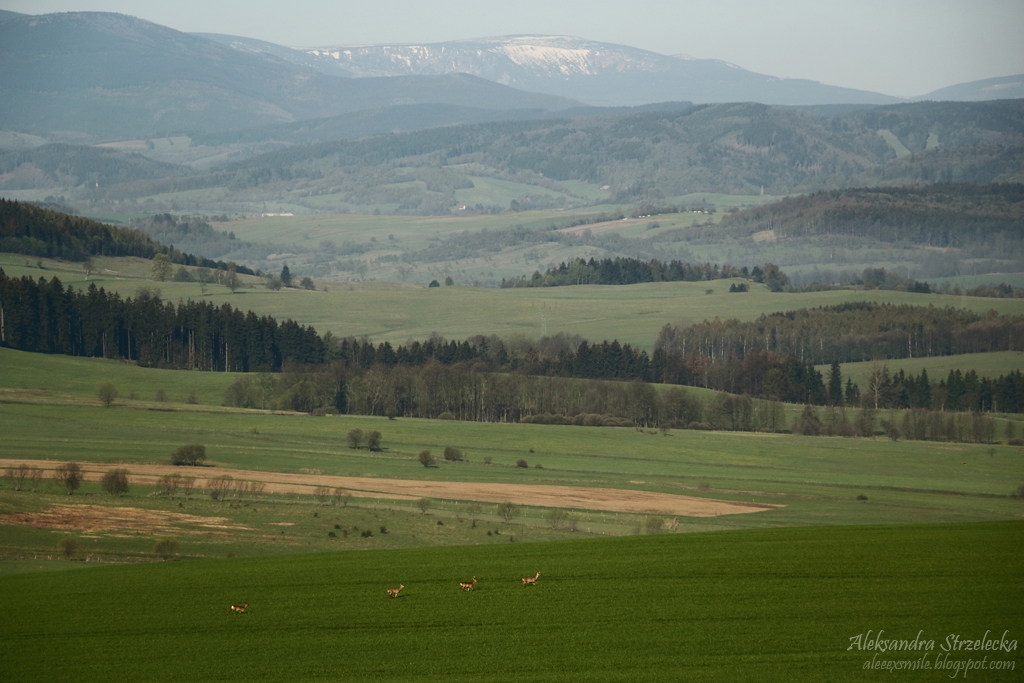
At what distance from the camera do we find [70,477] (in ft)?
185

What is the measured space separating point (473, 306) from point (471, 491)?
119 metres

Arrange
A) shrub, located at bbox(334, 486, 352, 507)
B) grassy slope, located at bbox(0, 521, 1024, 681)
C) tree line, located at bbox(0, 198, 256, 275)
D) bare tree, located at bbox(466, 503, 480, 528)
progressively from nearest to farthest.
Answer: grassy slope, located at bbox(0, 521, 1024, 681), bare tree, located at bbox(466, 503, 480, 528), shrub, located at bbox(334, 486, 352, 507), tree line, located at bbox(0, 198, 256, 275)

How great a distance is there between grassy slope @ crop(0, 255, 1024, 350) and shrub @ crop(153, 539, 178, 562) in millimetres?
113250

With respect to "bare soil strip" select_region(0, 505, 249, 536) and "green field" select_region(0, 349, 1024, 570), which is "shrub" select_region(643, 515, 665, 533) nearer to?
"green field" select_region(0, 349, 1024, 570)

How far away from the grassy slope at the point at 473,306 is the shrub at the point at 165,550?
11325 centimetres

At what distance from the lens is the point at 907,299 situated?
16762cm

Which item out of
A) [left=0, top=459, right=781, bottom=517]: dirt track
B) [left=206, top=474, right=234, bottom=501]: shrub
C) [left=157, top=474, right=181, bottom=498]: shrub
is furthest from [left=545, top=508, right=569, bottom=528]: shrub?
[left=157, top=474, right=181, bottom=498]: shrub

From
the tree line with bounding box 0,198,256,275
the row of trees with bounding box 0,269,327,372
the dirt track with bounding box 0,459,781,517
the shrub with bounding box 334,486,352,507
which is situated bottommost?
the dirt track with bounding box 0,459,781,517

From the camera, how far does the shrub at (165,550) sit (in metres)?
42.4

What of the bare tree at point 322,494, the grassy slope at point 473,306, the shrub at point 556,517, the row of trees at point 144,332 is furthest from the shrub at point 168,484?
the grassy slope at point 473,306

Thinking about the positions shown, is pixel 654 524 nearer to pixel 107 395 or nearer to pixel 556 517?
pixel 556 517

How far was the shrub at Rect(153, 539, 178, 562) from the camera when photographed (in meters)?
42.4

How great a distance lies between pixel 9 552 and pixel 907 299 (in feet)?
483

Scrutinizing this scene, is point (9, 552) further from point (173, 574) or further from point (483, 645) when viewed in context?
point (483, 645)
